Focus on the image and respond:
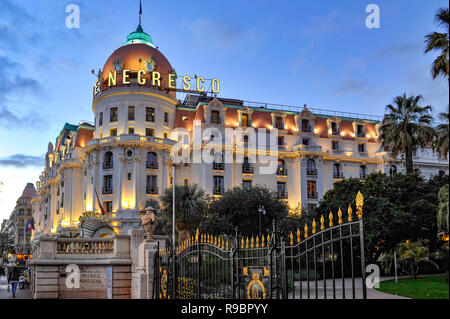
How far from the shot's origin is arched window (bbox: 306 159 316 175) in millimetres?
61406

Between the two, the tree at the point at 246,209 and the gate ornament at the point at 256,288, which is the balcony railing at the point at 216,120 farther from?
the gate ornament at the point at 256,288

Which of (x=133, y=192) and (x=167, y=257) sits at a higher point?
(x=133, y=192)

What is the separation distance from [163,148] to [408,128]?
28343 millimetres

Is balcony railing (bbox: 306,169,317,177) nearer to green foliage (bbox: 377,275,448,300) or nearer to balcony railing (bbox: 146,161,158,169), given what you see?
balcony railing (bbox: 146,161,158,169)

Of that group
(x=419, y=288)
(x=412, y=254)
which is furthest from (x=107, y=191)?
(x=419, y=288)

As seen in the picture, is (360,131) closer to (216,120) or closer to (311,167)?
(311,167)

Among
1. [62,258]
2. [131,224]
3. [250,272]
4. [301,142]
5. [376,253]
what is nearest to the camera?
[250,272]

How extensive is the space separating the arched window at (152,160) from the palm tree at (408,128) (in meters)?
26.8
